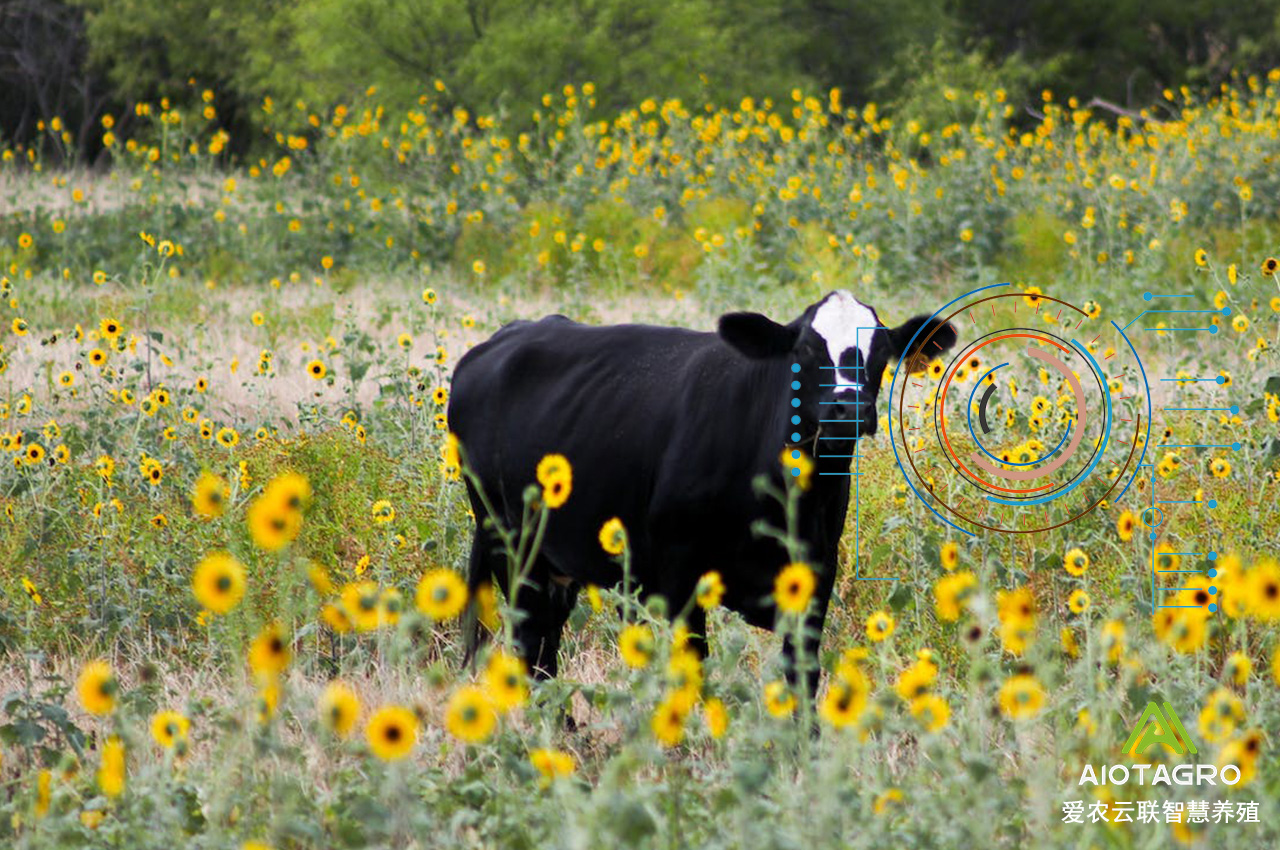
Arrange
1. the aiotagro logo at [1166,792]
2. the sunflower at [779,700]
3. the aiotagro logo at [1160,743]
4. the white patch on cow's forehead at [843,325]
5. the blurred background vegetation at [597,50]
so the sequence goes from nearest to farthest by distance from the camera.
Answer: the sunflower at [779,700] → the aiotagro logo at [1166,792] → the aiotagro logo at [1160,743] → the white patch on cow's forehead at [843,325] → the blurred background vegetation at [597,50]

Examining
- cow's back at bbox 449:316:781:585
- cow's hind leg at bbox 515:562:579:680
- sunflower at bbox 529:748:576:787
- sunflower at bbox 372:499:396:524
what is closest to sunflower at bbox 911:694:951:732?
sunflower at bbox 529:748:576:787

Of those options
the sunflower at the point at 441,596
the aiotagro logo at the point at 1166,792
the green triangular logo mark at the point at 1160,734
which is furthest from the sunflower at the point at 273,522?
the green triangular logo mark at the point at 1160,734

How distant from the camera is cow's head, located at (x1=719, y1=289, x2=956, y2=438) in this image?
3758mm

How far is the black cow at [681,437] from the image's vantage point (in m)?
3.99

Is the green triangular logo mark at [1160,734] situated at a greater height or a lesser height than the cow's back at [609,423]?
lesser

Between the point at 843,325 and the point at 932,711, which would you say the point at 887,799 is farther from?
the point at 843,325

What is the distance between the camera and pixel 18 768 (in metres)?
3.87

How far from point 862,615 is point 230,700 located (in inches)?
75.2

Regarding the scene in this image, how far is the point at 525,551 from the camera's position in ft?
15.5

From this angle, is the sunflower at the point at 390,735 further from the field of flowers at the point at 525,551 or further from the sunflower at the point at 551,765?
the sunflower at the point at 551,765

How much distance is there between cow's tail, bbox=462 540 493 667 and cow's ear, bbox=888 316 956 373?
4.91ft

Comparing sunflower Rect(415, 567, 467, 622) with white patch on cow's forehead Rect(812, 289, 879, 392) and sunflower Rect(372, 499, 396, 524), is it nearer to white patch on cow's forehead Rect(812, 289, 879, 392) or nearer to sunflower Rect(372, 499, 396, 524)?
white patch on cow's forehead Rect(812, 289, 879, 392)

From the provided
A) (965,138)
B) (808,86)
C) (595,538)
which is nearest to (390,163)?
(965,138)

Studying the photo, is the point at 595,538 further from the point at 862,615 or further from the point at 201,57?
the point at 201,57
